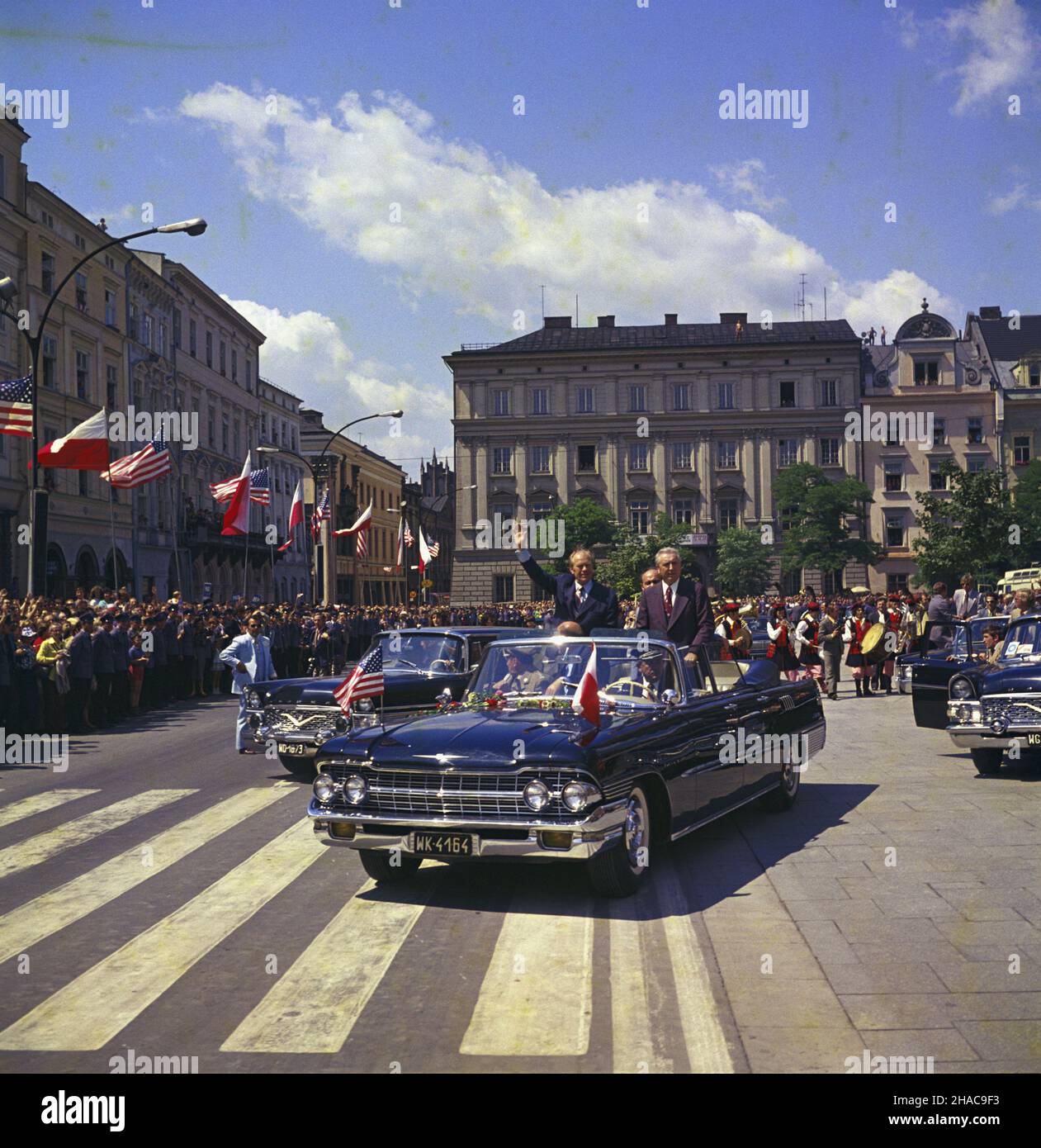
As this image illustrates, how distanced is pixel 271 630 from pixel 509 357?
55.6 metres

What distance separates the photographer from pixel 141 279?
52406mm

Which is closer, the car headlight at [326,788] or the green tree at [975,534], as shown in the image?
the car headlight at [326,788]

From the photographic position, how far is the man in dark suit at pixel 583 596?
36.0ft

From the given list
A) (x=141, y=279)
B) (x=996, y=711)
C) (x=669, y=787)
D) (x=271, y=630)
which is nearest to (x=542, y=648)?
(x=669, y=787)

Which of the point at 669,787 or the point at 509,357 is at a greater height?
the point at 509,357

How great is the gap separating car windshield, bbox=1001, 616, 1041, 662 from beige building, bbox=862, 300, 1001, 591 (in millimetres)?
66451

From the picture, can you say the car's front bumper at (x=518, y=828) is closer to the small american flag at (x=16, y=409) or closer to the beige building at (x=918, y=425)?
the small american flag at (x=16, y=409)

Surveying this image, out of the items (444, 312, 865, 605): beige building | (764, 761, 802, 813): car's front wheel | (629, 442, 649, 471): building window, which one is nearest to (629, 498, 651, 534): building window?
(444, 312, 865, 605): beige building

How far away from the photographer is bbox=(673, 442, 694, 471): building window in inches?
3292

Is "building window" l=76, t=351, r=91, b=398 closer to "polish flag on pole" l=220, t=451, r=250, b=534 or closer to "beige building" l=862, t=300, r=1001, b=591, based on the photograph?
"polish flag on pole" l=220, t=451, r=250, b=534

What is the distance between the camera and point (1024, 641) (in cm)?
1350

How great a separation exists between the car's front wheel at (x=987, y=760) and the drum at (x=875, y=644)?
11728 millimetres

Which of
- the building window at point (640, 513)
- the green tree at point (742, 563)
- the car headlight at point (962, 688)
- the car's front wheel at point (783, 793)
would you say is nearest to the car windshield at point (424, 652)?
the car's front wheel at point (783, 793)
